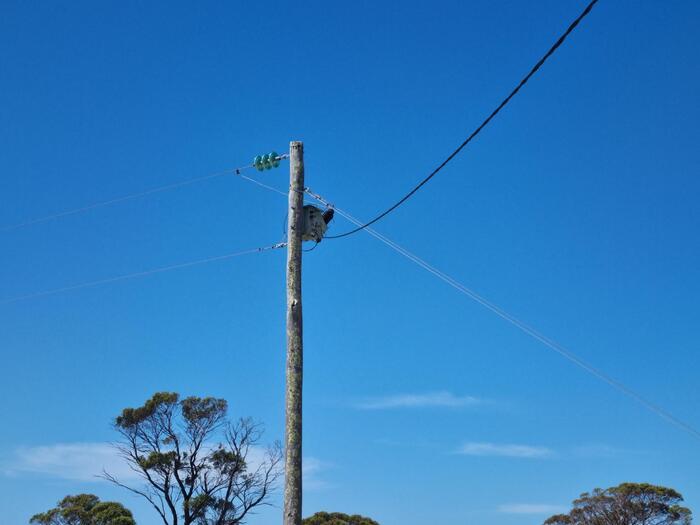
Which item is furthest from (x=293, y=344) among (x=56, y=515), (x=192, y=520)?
(x=56, y=515)

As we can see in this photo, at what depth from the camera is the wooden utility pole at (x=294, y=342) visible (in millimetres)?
9844

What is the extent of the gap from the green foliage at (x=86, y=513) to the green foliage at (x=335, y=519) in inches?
692

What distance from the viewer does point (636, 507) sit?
51.1 m

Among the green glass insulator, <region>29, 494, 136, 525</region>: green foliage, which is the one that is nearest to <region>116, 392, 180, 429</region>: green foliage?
<region>29, 494, 136, 525</region>: green foliage

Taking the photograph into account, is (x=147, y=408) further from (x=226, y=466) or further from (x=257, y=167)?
(x=257, y=167)

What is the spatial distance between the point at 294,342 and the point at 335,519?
51.6 meters

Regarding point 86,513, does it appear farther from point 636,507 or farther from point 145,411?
point 636,507

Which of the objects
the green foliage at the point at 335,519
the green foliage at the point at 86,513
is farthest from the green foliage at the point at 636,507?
the green foliage at the point at 86,513

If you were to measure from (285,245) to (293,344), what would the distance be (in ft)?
7.15

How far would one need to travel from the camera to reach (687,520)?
50.0m

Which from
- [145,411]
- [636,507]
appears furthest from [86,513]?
[636,507]

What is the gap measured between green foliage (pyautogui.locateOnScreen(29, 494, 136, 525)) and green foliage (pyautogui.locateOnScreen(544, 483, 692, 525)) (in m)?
30.4

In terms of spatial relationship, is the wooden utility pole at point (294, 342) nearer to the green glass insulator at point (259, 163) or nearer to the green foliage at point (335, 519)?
the green glass insulator at point (259, 163)

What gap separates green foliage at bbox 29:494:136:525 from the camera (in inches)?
1661
